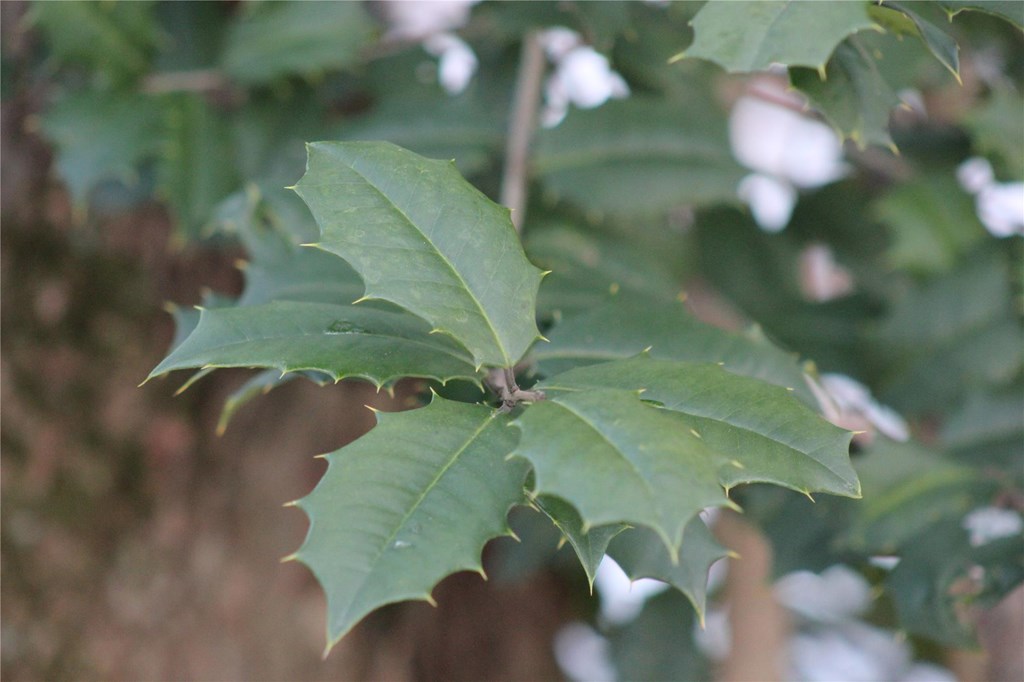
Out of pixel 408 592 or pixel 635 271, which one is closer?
pixel 408 592

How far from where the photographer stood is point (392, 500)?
505mm

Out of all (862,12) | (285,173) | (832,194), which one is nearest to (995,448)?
(832,194)

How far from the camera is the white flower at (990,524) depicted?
2.95ft

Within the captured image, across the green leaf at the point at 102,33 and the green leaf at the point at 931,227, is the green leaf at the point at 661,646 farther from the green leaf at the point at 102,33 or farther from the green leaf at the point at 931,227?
the green leaf at the point at 102,33

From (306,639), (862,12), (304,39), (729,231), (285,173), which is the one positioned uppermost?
(862,12)

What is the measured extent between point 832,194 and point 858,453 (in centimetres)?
61

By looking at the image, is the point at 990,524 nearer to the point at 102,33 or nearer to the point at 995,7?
the point at 995,7

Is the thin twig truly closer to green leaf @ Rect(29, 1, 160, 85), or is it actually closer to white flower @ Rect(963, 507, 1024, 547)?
green leaf @ Rect(29, 1, 160, 85)

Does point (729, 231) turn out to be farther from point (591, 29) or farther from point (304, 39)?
point (304, 39)

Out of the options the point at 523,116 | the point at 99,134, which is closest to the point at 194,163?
the point at 99,134

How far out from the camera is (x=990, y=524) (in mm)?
952

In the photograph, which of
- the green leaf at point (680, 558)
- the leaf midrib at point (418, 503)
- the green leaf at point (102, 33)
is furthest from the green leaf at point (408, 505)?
the green leaf at point (102, 33)

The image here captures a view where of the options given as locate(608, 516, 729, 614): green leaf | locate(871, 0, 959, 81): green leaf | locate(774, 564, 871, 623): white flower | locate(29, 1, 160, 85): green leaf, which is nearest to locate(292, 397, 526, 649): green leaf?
locate(608, 516, 729, 614): green leaf

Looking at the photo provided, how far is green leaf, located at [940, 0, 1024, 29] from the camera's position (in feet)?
2.02
